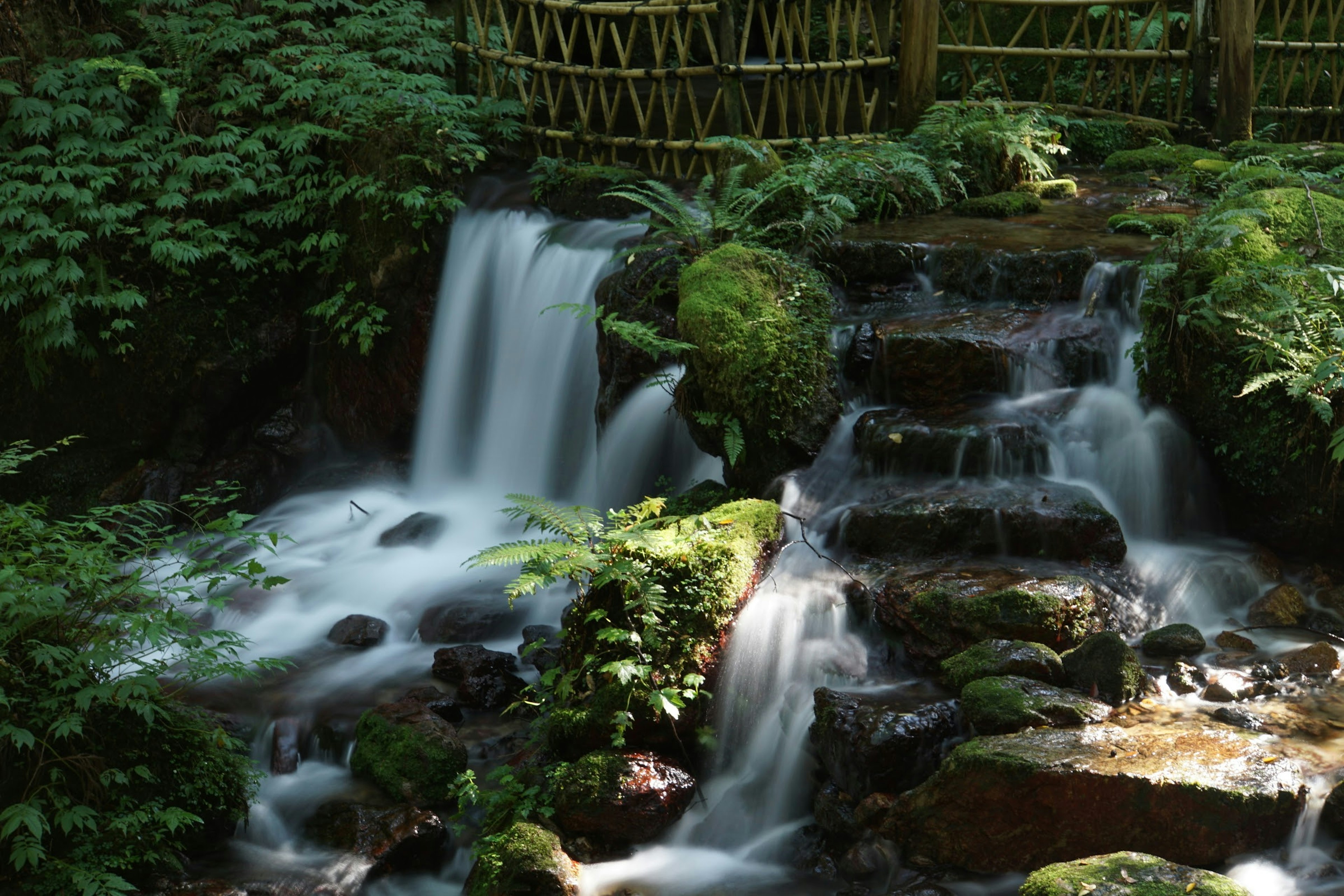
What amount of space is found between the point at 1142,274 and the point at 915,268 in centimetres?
147

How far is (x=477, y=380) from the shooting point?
900 cm

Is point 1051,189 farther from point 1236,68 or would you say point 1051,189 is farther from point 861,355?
point 861,355

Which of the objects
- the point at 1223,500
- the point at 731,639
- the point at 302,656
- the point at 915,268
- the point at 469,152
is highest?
the point at 469,152

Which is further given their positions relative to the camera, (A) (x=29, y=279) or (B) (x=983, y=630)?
(A) (x=29, y=279)

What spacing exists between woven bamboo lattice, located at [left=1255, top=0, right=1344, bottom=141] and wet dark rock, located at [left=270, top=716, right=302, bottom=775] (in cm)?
1034

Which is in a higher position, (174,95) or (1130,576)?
(174,95)

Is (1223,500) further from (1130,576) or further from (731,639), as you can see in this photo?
(731,639)

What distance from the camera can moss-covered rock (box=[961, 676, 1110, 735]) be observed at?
4.45m

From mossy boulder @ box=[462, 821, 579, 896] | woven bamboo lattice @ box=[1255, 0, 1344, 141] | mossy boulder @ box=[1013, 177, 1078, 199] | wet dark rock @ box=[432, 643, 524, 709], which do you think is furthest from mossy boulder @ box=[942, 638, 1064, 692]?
woven bamboo lattice @ box=[1255, 0, 1344, 141]

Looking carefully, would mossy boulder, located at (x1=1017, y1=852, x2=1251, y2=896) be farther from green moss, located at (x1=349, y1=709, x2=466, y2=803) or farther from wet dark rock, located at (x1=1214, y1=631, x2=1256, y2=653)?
green moss, located at (x1=349, y1=709, x2=466, y2=803)

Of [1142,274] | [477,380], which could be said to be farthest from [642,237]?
[1142,274]

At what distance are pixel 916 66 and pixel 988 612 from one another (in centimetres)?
665

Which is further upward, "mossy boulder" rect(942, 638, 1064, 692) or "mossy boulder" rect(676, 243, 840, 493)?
"mossy boulder" rect(676, 243, 840, 493)

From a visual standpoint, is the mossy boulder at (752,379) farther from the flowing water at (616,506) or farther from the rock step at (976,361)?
the rock step at (976,361)
